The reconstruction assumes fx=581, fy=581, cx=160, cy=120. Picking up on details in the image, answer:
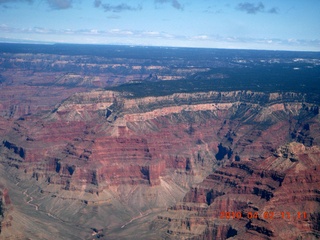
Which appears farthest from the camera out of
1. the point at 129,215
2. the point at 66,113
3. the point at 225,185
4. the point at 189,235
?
the point at 66,113

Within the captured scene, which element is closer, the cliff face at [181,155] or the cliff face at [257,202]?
the cliff face at [257,202]

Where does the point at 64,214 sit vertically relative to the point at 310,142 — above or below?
below

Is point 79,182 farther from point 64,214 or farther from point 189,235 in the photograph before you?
point 189,235

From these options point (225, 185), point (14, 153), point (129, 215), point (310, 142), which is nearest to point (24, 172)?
point (14, 153)
